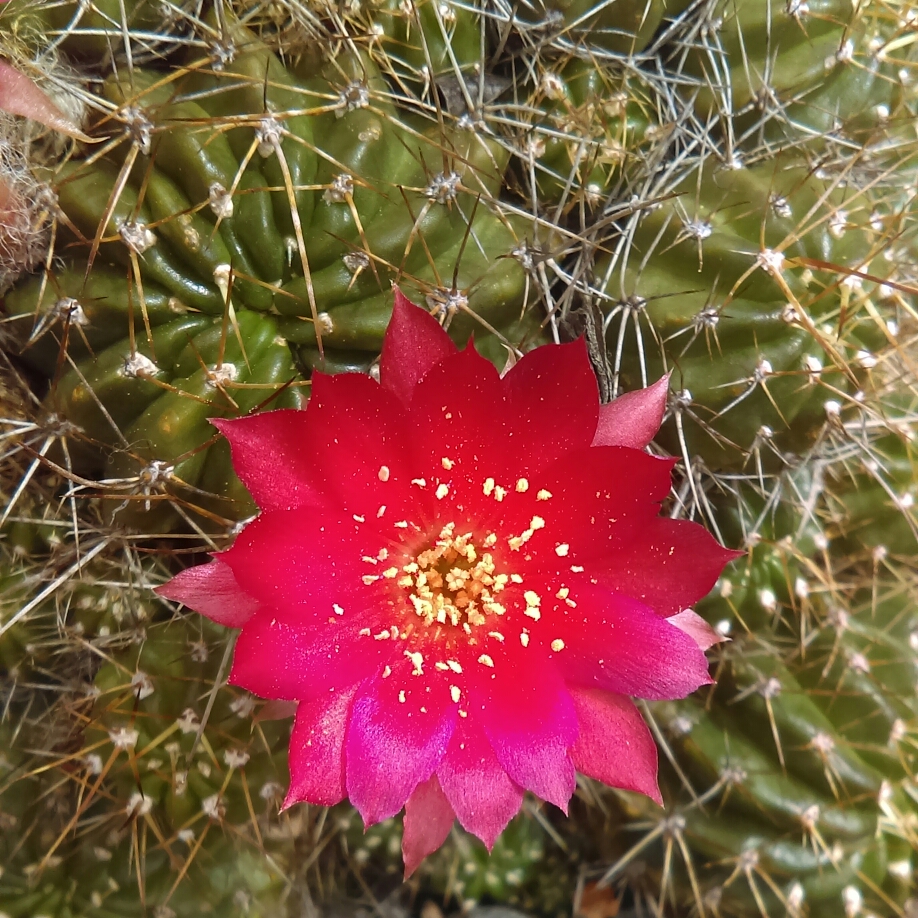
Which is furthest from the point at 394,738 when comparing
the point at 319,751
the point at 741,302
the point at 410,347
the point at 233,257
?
the point at 741,302

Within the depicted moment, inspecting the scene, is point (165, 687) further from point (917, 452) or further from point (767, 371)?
point (917, 452)

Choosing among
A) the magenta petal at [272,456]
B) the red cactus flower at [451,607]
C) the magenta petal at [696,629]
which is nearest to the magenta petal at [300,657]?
the red cactus flower at [451,607]

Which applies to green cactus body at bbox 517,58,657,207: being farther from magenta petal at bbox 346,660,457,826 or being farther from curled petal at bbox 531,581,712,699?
magenta petal at bbox 346,660,457,826

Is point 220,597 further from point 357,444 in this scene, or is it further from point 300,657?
point 357,444

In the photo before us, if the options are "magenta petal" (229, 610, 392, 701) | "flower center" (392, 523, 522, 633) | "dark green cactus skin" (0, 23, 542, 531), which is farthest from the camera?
"flower center" (392, 523, 522, 633)

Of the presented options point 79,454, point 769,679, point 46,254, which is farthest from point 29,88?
point 769,679

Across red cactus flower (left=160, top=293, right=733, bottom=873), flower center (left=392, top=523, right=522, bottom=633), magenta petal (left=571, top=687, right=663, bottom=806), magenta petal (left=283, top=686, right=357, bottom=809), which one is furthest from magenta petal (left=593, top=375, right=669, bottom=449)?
magenta petal (left=283, top=686, right=357, bottom=809)

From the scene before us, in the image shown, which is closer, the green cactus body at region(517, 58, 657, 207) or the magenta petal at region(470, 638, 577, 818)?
the magenta petal at region(470, 638, 577, 818)
